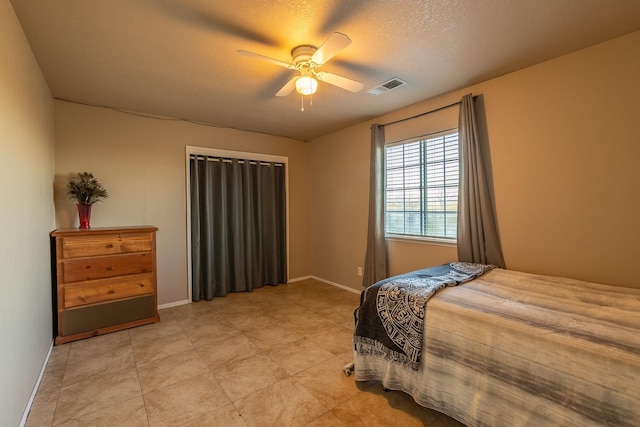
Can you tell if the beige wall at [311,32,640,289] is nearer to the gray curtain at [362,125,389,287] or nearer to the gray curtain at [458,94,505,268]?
the gray curtain at [458,94,505,268]

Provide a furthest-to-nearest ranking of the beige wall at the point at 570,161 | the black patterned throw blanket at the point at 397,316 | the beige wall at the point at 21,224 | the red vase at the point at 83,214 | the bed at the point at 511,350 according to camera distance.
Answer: the red vase at the point at 83,214
the beige wall at the point at 570,161
the black patterned throw blanket at the point at 397,316
the beige wall at the point at 21,224
the bed at the point at 511,350

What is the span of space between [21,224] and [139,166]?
1.88m

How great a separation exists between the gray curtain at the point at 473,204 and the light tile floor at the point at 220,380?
147 cm

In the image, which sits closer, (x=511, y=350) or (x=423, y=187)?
(x=511, y=350)

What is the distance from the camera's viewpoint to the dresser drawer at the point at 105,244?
2.69 metres

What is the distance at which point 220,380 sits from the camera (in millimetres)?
2086

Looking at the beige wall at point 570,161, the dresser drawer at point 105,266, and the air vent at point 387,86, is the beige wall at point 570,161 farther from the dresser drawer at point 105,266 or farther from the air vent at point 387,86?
the dresser drawer at point 105,266

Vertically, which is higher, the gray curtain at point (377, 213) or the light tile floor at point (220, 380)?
the gray curtain at point (377, 213)

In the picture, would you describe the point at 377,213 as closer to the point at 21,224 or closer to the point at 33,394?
the point at 21,224

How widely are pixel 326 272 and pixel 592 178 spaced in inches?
136

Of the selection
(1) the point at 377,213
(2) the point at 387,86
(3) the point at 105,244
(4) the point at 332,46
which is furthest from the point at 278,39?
(3) the point at 105,244

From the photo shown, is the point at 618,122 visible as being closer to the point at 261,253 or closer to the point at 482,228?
the point at 482,228

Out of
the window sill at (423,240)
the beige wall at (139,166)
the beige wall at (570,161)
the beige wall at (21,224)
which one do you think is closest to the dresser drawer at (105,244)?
the beige wall at (21,224)

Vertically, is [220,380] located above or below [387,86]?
below
